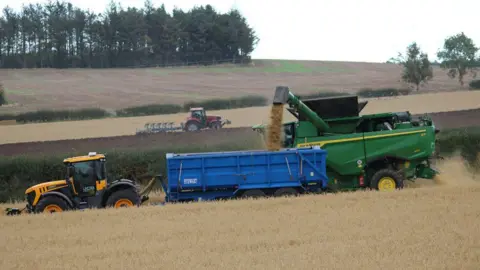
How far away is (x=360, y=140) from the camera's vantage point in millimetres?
19234

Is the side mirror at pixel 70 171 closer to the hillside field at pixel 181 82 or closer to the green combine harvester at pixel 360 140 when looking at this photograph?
the green combine harvester at pixel 360 140

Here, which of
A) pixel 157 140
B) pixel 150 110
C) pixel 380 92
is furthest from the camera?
pixel 380 92

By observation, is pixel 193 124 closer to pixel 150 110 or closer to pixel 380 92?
pixel 150 110

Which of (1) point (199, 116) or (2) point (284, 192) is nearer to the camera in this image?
(2) point (284, 192)

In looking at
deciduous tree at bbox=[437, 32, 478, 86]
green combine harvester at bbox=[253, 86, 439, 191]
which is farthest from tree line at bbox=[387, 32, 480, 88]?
green combine harvester at bbox=[253, 86, 439, 191]

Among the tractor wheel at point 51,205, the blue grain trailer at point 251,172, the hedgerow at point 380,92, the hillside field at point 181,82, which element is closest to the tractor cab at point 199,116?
the hillside field at point 181,82

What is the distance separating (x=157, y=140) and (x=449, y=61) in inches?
1624

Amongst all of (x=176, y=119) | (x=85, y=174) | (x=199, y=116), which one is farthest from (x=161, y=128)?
(x=85, y=174)

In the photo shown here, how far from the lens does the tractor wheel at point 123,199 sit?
57.5ft

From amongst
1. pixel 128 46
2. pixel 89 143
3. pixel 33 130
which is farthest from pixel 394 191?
pixel 128 46

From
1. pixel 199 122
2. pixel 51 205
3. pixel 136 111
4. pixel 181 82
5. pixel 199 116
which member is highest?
pixel 181 82

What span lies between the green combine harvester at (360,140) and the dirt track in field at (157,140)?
39.7 ft

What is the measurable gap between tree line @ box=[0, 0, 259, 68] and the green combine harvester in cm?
6411

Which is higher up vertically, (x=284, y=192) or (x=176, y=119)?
(x=176, y=119)
